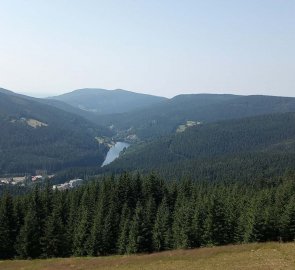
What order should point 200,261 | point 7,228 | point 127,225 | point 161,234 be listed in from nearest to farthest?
point 200,261 < point 161,234 < point 127,225 < point 7,228

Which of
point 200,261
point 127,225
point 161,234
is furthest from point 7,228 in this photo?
point 200,261

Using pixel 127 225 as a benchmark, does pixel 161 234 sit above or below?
below

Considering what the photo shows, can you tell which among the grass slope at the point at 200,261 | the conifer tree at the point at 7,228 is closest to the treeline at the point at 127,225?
the conifer tree at the point at 7,228

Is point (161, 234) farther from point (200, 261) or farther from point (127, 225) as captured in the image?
point (200, 261)

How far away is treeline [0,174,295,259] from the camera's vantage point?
255ft

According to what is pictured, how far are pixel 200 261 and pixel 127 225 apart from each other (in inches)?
1233

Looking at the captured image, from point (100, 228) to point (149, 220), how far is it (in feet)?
33.7

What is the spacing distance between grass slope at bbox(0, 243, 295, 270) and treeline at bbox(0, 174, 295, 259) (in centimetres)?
998

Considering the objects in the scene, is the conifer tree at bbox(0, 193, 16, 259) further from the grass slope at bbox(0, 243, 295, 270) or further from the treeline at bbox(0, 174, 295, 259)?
the grass slope at bbox(0, 243, 295, 270)

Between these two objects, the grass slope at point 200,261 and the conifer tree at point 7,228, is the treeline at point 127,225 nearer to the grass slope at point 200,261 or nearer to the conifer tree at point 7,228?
the conifer tree at point 7,228

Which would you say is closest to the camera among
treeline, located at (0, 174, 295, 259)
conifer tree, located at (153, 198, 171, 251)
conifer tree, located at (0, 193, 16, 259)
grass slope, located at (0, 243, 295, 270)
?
grass slope, located at (0, 243, 295, 270)

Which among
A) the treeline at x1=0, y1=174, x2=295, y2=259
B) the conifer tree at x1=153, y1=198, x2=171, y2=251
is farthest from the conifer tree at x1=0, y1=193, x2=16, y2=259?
the conifer tree at x1=153, y1=198, x2=171, y2=251

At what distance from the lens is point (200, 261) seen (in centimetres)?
5731

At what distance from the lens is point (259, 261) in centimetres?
5131
